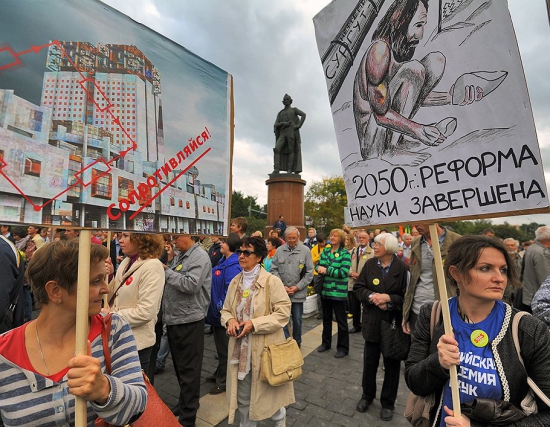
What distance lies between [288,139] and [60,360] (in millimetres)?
13807

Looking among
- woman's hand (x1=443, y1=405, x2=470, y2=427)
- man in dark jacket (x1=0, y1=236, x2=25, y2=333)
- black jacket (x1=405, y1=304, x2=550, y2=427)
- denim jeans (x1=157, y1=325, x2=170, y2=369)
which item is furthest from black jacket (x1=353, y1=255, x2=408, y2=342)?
man in dark jacket (x1=0, y1=236, x2=25, y2=333)

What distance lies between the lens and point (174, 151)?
4.90 ft

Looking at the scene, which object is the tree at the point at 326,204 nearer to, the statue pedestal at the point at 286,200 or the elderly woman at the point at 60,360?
the statue pedestal at the point at 286,200

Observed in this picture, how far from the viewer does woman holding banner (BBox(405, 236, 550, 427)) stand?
1.45 metres

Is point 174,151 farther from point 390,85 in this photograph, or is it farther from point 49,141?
point 390,85

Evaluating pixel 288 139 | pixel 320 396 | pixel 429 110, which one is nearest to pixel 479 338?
pixel 429 110

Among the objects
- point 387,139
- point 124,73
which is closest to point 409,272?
point 387,139

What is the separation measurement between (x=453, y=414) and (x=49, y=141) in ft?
6.55

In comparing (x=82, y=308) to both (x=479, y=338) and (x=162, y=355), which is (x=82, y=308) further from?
(x=162, y=355)

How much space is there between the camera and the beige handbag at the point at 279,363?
2.71 m

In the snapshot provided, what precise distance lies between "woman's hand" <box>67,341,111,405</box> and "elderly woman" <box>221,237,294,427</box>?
1.70 meters

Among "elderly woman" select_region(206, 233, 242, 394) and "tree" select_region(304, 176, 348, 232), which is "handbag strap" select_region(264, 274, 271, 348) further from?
"tree" select_region(304, 176, 348, 232)

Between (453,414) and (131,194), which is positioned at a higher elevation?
(131,194)

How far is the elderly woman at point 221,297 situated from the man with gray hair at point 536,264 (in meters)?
4.55
